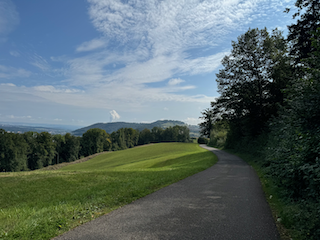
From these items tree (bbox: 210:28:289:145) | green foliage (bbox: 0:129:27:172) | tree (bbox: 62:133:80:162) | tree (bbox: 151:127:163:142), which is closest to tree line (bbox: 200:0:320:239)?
tree (bbox: 210:28:289:145)

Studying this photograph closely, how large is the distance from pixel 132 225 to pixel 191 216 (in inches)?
68.5

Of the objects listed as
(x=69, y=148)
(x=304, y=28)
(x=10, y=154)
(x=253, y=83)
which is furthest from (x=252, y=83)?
(x=69, y=148)

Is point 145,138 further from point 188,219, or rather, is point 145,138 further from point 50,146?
point 188,219

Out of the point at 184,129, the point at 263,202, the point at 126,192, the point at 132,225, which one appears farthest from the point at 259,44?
the point at 184,129

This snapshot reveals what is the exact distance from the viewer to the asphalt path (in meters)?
4.57

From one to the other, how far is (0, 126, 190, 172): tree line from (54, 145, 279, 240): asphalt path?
61.0 meters

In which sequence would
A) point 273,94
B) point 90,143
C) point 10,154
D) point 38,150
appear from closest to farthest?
point 273,94 → point 10,154 → point 38,150 → point 90,143

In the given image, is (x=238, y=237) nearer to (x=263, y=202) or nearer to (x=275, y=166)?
(x=263, y=202)

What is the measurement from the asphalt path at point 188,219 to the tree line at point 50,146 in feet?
200

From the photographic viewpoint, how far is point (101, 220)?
5363mm

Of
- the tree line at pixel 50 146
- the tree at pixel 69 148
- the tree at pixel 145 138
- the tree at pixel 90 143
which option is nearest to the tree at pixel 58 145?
the tree line at pixel 50 146

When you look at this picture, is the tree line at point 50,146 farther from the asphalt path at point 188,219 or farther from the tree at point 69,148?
the asphalt path at point 188,219

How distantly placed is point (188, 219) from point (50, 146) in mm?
70187

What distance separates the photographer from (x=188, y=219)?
5469 mm
